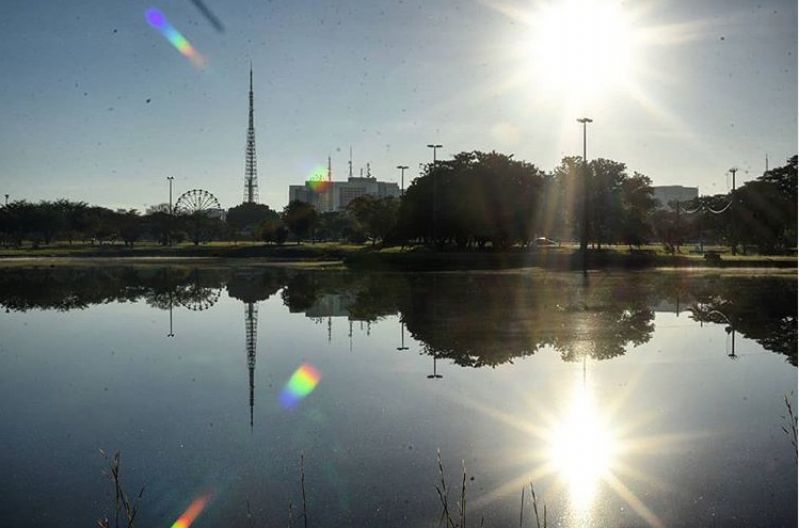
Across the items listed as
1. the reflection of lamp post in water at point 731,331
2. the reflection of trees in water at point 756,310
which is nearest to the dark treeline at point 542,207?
the reflection of trees in water at point 756,310

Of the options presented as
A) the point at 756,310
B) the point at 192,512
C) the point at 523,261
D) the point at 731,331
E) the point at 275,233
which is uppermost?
the point at 275,233

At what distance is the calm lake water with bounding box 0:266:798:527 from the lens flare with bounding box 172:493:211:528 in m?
0.09

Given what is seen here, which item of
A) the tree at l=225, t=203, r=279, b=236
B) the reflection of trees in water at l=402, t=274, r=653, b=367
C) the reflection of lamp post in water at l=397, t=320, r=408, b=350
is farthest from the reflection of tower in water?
the tree at l=225, t=203, r=279, b=236

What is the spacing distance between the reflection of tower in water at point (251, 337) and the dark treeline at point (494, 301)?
1542mm

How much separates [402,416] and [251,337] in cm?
877

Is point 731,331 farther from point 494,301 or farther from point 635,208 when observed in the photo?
point 635,208

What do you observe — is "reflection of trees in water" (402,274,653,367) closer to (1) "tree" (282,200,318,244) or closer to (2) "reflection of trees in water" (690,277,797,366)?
(2) "reflection of trees in water" (690,277,797,366)

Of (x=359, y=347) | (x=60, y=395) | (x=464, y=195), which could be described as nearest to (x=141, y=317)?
(x=359, y=347)

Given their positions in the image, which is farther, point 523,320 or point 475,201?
point 475,201

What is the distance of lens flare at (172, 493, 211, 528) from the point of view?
6.19m

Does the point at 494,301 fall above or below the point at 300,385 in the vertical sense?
above

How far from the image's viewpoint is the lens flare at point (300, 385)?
1079cm

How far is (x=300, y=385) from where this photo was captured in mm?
11922

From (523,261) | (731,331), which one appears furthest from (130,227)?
(731,331)
